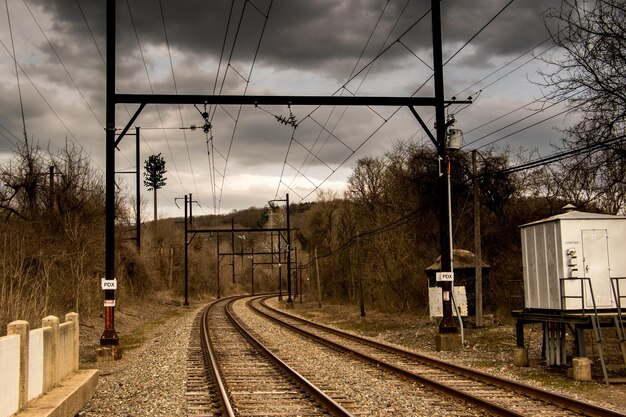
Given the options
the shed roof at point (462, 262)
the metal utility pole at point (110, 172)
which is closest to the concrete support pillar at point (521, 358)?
the metal utility pole at point (110, 172)

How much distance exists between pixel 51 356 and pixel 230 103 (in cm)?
1099

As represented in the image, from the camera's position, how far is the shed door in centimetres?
1502

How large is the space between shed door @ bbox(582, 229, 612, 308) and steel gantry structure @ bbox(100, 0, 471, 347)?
19.5 feet

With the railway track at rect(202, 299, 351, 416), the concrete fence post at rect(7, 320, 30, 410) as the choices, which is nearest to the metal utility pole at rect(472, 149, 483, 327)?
the railway track at rect(202, 299, 351, 416)

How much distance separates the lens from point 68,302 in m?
31.2

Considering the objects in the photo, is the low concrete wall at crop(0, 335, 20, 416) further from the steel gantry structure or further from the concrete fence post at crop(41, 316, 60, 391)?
the steel gantry structure

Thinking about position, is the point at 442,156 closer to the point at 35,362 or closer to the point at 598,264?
the point at 598,264

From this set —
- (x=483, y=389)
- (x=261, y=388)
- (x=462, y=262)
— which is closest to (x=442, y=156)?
(x=483, y=389)

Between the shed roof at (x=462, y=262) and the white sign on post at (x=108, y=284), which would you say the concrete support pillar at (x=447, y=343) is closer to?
the shed roof at (x=462, y=262)

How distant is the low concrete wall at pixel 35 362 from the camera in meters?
7.86

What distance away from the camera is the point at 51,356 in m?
10.2

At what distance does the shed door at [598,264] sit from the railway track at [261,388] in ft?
22.6

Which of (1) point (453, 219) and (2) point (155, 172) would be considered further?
(2) point (155, 172)

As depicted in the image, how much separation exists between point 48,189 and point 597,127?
27.2m
